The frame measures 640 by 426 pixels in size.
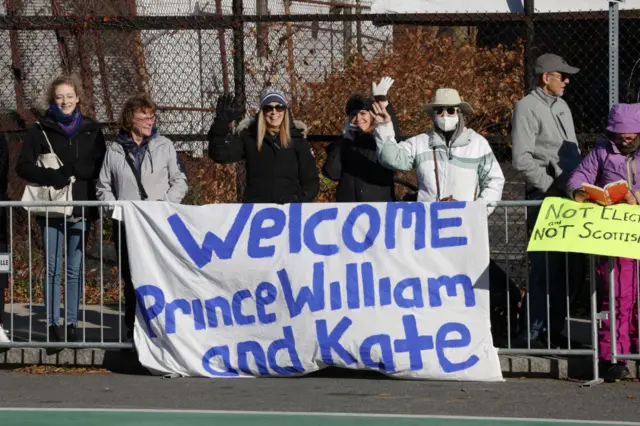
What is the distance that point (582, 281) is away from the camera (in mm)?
10000

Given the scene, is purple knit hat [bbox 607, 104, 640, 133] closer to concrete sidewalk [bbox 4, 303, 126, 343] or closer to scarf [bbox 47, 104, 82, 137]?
concrete sidewalk [bbox 4, 303, 126, 343]

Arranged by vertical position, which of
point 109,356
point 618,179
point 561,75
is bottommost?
point 109,356

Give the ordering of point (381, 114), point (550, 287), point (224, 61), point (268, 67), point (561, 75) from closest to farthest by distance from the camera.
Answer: point (550, 287)
point (381, 114)
point (561, 75)
point (224, 61)
point (268, 67)

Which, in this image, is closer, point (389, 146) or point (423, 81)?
point (389, 146)

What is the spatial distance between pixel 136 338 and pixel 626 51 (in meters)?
6.78

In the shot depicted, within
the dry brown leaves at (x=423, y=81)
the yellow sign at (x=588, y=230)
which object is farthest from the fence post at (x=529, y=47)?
the yellow sign at (x=588, y=230)

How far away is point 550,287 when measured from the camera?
9820 millimetres

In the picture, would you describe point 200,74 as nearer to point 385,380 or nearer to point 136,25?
point 136,25

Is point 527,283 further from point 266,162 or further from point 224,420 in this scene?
point 224,420

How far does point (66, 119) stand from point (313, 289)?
2467 millimetres

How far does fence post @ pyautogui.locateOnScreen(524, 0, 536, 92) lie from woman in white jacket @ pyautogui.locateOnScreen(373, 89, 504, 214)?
1.93 metres

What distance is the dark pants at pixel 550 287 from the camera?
9797mm

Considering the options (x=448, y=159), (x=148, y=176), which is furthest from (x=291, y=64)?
(x=448, y=159)

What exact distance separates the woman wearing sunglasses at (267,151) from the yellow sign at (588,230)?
1.93 meters
